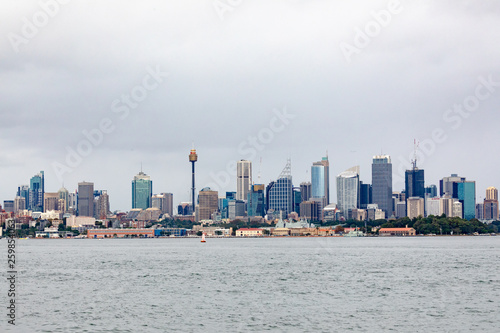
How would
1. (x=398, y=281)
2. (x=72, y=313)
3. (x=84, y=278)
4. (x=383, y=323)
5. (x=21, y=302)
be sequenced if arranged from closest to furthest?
1. (x=383, y=323)
2. (x=72, y=313)
3. (x=21, y=302)
4. (x=398, y=281)
5. (x=84, y=278)

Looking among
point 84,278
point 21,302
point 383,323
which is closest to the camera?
point 383,323

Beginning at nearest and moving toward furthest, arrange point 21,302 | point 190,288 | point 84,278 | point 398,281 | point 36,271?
1. point 21,302
2. point 190,288
3. point 398,281
4. point 84,278
5. point 36,271

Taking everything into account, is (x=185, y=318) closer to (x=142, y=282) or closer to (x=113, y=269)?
(x=142, y=282)

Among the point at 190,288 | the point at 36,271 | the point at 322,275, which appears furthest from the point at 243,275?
the point at 36,271

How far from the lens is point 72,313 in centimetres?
5316

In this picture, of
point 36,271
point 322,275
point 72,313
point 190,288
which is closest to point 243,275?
point 322,275

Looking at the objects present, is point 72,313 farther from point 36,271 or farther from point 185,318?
point 36,271

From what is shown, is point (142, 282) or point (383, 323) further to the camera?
point (142, 282)

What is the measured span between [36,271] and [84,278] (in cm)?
1437

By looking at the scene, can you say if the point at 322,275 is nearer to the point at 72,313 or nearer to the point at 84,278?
the point at 84,278

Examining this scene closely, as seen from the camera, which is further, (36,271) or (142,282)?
(36,271)

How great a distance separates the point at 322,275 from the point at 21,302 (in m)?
35.1

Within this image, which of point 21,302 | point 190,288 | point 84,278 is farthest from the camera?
point 84,278

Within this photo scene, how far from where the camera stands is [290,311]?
53.8 metres
